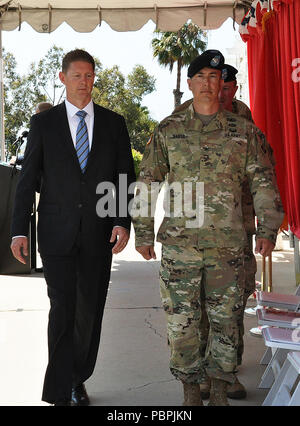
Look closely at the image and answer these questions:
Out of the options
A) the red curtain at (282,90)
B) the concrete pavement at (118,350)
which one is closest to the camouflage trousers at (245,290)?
the concrete pavement at (118,350)

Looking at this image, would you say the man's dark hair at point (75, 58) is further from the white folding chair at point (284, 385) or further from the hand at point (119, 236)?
the white folding chair at point (284, 385)

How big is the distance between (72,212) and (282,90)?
2.36m

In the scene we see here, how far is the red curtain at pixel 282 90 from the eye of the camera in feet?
15.6

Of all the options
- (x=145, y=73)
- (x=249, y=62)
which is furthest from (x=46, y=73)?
(x=249, y=62)

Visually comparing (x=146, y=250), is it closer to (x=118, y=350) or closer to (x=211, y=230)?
(x=211, y=230)

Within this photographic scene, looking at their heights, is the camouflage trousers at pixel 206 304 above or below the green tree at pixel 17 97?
below

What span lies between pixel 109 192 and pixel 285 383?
1.42m

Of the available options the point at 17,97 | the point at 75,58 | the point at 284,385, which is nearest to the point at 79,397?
the point at 284,385

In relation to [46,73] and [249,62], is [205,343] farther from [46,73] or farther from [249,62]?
[46,73]

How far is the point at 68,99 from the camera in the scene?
3.67 metres

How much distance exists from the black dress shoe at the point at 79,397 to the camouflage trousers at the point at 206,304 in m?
0.64

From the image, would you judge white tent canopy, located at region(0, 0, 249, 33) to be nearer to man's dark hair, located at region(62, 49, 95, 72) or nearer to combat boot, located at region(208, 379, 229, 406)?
man's dark hair, located at region(62, 49, 95, 72)

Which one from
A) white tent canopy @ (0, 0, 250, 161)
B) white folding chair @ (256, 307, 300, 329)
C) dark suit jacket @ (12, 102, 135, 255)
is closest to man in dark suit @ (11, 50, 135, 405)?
dark suit jacket @ (12, 102, 135, 255)

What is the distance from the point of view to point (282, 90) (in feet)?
16.7
